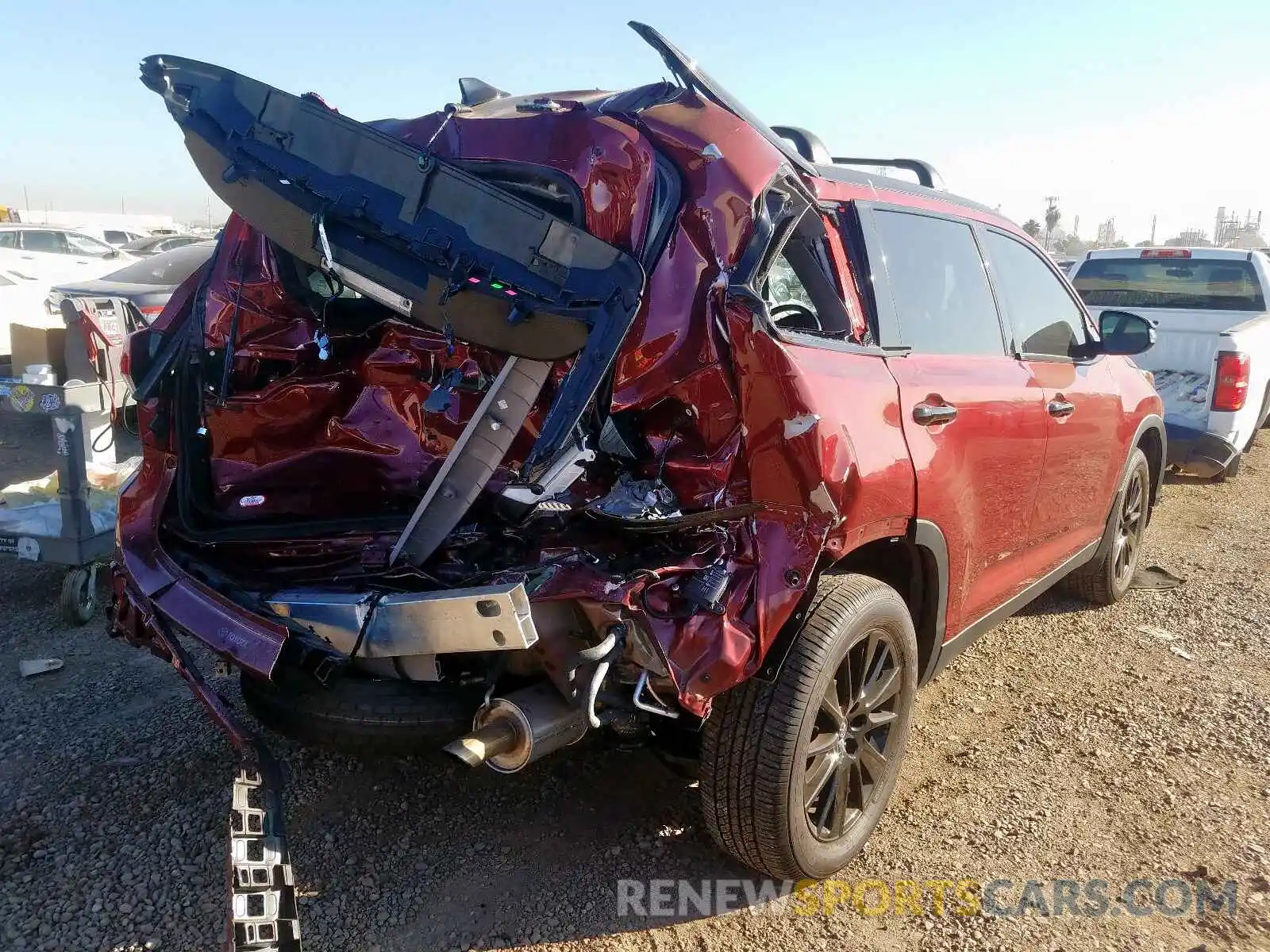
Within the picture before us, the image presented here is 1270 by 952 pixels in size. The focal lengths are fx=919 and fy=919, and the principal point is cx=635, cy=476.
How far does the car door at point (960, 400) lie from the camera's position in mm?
2861

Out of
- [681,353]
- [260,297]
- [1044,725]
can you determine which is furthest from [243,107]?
[1044,725]

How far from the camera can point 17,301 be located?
35.3 feet

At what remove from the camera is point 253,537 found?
9.50 ft

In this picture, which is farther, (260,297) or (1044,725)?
(1044,725)

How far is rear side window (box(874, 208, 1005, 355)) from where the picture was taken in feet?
9.86

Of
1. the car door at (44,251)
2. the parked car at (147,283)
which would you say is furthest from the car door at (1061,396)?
the car door at (44,251)

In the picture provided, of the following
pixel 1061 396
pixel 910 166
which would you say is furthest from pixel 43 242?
pixel 1061 396

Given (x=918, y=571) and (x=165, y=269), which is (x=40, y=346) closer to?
(x=165, y=269)

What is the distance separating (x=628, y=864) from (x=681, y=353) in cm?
158

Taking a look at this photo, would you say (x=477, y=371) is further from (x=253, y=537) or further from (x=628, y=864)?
(x=628, y=864)

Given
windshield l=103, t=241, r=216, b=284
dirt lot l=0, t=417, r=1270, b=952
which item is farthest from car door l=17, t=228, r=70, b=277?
dirt lot l=0, t=417, r=1270, b=952

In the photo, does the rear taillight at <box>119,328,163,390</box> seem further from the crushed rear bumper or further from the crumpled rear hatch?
the crushed rear bumper

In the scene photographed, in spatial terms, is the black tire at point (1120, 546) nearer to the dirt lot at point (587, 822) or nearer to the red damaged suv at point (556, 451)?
the dirt lot at point (587, 822)

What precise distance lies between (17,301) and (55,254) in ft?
11.2
